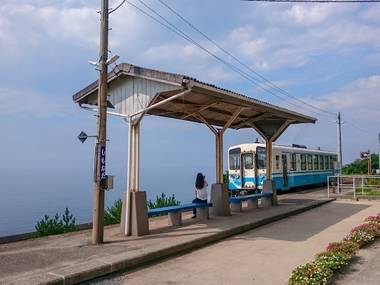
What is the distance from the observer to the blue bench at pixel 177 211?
11641 millimetres

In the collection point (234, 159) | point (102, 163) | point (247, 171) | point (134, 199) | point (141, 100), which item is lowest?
point (134, 199)

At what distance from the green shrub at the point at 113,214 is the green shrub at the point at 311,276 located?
8109mm

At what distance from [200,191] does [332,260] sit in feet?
21.9

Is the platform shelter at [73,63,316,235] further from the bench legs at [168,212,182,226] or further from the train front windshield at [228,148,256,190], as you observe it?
the train front windshield at [228,148,256,190]

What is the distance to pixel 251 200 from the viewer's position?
16.9m

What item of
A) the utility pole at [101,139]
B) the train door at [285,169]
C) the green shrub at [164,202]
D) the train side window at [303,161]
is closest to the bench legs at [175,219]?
the utility pole at [101,139]

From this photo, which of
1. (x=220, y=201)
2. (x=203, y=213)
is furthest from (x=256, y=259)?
(x=220, y=201)

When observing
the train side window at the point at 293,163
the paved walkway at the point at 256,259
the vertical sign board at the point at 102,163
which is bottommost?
the paved walkway at the point at 256,259

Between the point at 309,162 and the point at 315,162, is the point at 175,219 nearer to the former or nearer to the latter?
the point at 309,162

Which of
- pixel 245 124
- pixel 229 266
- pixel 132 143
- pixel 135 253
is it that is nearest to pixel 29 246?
pixel 135 253

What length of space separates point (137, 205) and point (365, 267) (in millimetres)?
5131

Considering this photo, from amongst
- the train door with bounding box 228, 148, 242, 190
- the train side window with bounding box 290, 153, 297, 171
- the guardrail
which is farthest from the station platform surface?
the train side window with bounding box 290, 153, 297, 171

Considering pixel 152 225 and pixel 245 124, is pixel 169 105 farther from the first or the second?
pixel 245 124

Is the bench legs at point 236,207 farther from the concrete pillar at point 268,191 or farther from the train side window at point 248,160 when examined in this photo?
the train side window at point 248,160
